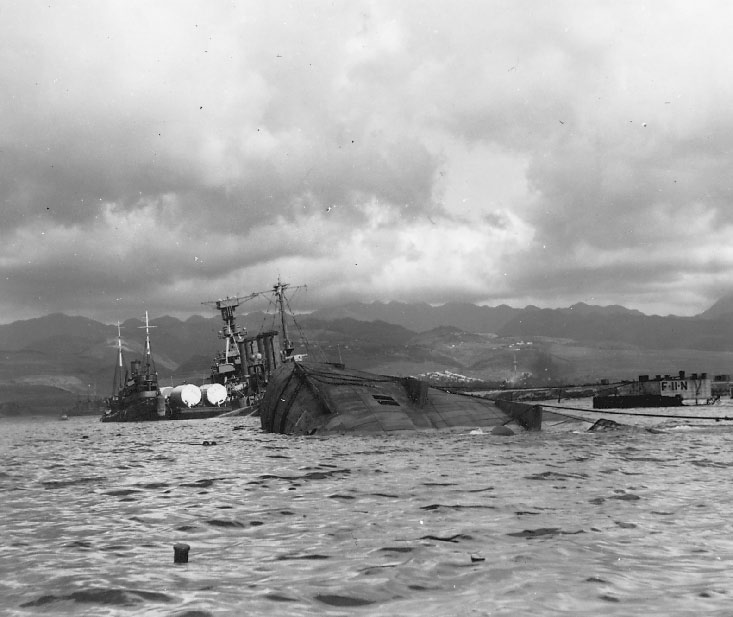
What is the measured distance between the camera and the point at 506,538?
10.0m

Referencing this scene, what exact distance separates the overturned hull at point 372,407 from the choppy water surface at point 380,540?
14523mm

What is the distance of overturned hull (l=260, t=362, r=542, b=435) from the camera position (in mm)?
35562

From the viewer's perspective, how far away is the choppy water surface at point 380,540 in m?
7.04

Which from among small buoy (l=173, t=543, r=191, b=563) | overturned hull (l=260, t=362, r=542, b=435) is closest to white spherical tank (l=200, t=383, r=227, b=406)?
overturned hull (l=260, t=362, r=542, b=435)

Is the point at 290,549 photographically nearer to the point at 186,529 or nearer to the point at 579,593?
the point at 186,529

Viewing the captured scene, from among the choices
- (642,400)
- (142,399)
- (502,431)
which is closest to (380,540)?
(502,431)

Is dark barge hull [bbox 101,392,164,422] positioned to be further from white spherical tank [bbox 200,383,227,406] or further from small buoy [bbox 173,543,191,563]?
small buoy [bbox 173,543,191,563]

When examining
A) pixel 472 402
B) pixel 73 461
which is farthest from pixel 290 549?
pixel 472 402

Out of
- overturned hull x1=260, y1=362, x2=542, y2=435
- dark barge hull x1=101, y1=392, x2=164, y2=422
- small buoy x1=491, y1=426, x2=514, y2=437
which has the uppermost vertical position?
overturned hull x1=260, y1=362, x2=542, y2=435

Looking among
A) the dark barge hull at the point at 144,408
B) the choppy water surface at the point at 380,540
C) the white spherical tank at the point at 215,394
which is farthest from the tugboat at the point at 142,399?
the choppy water surface at the point at 380,540

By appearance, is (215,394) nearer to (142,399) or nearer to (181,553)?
(142,399)

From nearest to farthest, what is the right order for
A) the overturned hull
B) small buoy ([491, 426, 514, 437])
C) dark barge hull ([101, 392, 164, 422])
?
small buoy ([491, 426, 514, 437]) < the overturned hull < dark barge hull ([101, 392, 164, 422])

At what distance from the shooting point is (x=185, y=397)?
13512cm

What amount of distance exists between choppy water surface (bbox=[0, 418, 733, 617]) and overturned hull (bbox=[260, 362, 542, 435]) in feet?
47.6
